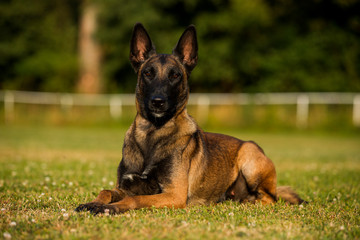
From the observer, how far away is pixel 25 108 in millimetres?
29469

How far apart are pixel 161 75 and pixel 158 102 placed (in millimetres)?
411

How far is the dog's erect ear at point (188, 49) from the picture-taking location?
208 inches

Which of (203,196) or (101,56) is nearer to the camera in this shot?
(203,196)

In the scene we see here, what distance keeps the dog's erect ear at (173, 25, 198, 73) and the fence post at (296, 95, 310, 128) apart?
20593mm

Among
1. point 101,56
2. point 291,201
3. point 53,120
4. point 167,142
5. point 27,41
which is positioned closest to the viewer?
point 167,142

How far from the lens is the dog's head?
4.77 metres

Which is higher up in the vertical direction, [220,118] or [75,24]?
[75,24]

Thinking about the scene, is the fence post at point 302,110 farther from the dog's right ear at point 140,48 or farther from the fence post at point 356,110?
the dog's right ear at point 140,48

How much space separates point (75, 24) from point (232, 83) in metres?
23.4

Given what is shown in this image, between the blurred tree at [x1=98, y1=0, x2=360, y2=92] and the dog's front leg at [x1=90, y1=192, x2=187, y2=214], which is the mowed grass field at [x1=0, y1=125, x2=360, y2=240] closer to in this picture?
the dog's front leg at [x1=90, y1=192, x2=187, y2=214]

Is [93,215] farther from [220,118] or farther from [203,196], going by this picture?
[220,118]

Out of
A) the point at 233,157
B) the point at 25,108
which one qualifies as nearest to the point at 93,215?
the point at 233,157

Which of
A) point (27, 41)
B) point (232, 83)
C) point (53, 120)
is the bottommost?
point (53, 120)

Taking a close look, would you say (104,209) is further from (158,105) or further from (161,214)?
(158,105)
